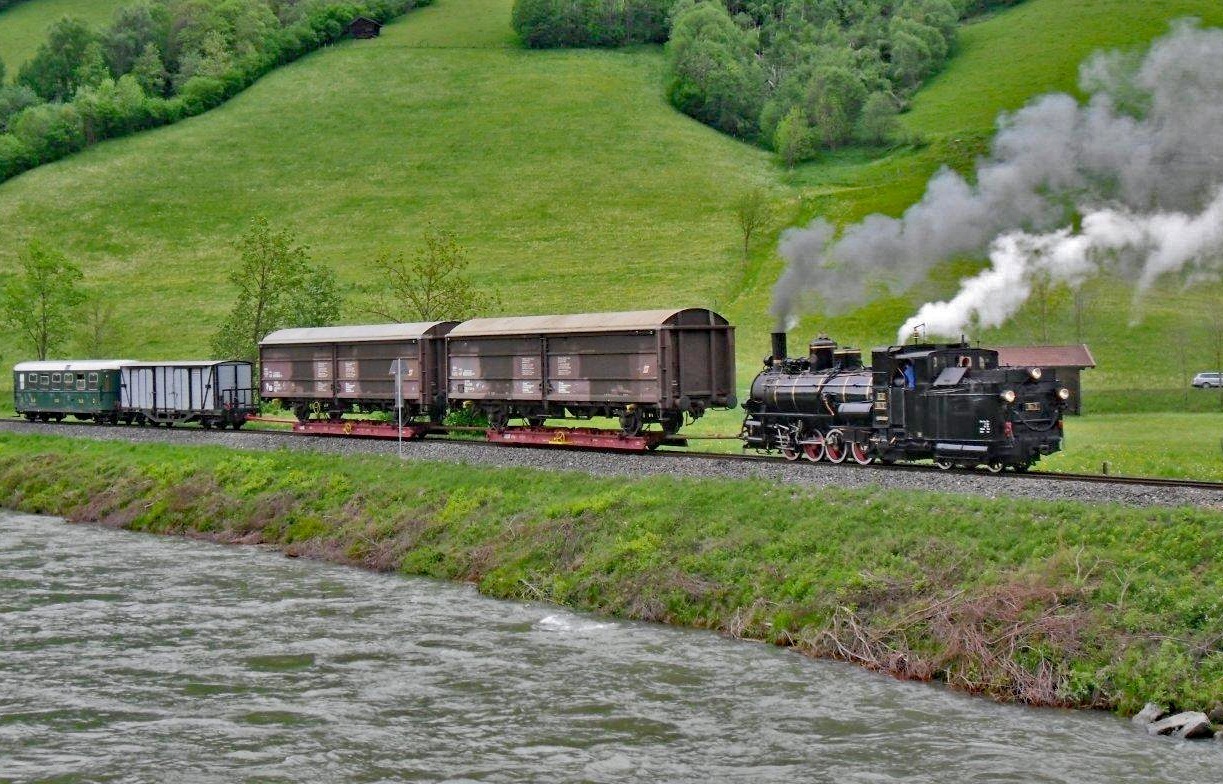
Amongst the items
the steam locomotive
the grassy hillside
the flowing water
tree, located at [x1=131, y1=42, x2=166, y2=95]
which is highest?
the grassy hillside

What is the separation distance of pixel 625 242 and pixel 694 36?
4927 cm

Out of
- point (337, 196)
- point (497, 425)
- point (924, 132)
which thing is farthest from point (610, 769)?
point (924, 132)

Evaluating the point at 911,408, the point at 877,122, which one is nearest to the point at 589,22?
the point at 877,122

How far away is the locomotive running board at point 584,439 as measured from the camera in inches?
1330

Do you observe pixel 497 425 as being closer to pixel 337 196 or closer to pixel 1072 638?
pixel 1072 638

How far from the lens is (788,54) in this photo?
459 feet

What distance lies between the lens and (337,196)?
9931 cm

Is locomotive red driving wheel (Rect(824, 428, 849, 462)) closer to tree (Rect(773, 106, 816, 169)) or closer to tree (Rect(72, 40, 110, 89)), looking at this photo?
tree (Rect(773, 106, 816, 169))

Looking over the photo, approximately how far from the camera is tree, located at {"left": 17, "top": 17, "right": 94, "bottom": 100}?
146m

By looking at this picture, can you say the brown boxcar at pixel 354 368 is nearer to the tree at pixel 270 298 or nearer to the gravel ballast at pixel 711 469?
the gravel ballast at pixel 711 469

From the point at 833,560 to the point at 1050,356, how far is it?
35720 mm

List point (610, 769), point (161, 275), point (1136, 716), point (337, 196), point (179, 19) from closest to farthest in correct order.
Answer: point (610, 769)
point (1136, 716)
point (161, 275)
point (337, 196)
point (179, 19)

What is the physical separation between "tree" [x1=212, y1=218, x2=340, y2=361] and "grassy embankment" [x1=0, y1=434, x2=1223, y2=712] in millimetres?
24426

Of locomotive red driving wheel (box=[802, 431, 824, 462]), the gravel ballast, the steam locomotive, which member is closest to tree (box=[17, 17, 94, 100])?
the gravel ballast
